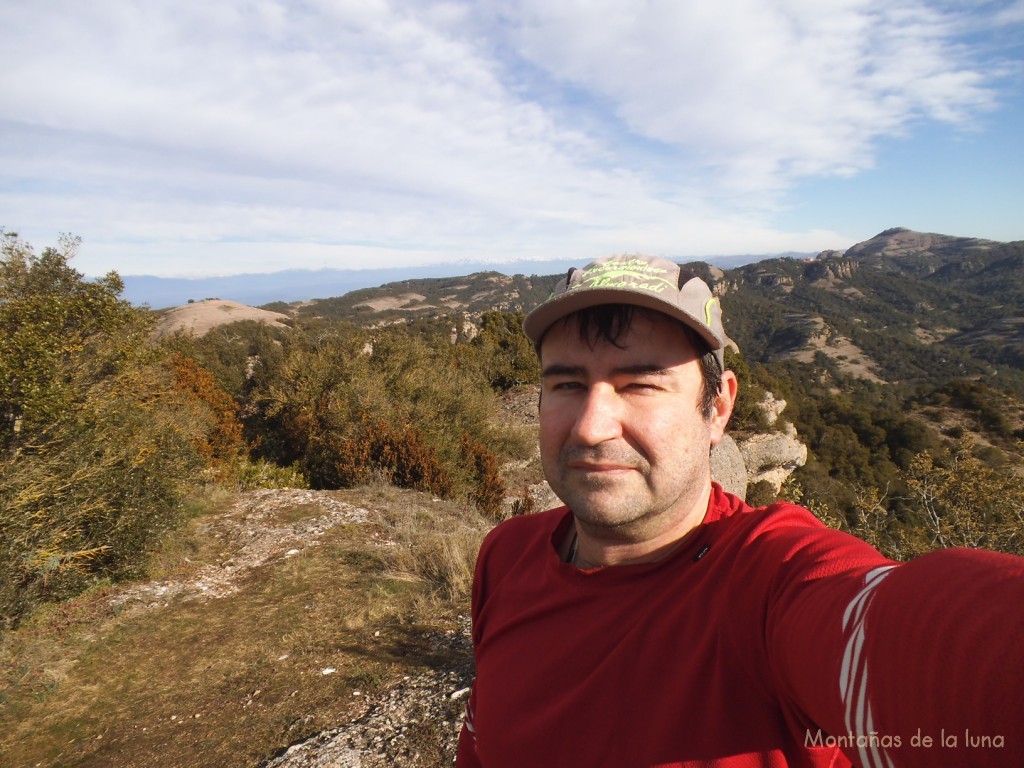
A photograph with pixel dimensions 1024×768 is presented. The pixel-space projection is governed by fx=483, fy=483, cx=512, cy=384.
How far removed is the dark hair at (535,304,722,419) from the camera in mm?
1421

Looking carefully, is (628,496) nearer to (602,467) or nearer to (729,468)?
(602,467)

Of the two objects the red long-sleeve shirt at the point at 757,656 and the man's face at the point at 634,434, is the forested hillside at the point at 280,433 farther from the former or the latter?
the man's face at the point at 634,434

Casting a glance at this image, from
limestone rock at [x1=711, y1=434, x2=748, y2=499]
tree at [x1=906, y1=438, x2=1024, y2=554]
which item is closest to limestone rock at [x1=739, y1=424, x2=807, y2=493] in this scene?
limestone rock at [x1=711, y1=434, x2=748, y2=499]

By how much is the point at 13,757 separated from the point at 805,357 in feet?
279

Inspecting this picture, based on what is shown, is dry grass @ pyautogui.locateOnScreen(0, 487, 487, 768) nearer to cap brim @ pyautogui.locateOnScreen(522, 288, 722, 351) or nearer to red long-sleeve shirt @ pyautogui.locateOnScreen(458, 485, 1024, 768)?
red long-sleeve shirt @ pyautogui.locateOnScreen(458, 485, 1024, 768)

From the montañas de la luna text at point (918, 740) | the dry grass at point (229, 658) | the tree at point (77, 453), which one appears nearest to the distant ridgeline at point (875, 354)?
the dry grass at point (229, 658)

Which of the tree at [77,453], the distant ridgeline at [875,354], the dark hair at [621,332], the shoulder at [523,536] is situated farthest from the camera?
the distant ridgeline at [875,354]

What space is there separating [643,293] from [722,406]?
0.55 metres

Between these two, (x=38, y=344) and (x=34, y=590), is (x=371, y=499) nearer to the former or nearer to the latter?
(x=34, y=590)

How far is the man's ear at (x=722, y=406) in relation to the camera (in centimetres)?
157

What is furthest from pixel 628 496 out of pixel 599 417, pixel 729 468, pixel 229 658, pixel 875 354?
pixel 875 354

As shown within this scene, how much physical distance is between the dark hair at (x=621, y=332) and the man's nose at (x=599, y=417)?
15cm

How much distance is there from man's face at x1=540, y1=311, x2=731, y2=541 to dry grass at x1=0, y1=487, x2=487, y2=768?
3.58 m

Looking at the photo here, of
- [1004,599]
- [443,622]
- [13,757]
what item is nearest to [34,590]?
[13,757]
